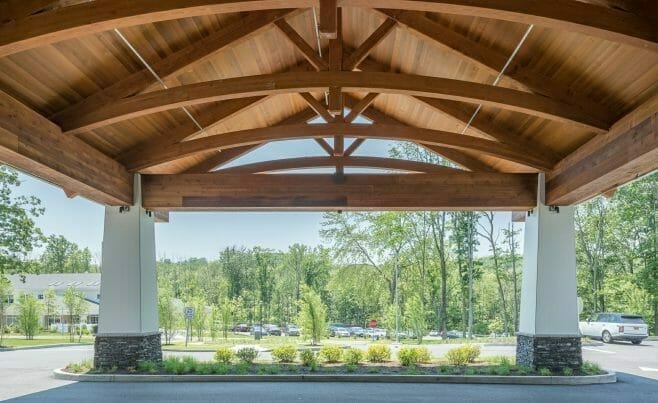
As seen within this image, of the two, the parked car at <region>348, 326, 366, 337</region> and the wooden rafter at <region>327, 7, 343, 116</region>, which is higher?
the wooden rafter at <region>327, 7, 343, 116</region>

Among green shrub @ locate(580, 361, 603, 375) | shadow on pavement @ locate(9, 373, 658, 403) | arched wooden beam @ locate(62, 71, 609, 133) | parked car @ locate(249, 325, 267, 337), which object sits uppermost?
arched wooden beam @ locate(62, 71, 609, 133)

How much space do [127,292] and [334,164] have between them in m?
4.41

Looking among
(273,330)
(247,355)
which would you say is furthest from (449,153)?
(273,330)

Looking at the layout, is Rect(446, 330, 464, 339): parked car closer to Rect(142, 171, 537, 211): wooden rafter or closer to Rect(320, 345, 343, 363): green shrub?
Rect(320, 345, 343, 363): green shrub

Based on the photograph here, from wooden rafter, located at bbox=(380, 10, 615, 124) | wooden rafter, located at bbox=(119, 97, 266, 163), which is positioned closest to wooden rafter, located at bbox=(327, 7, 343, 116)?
wooden rafter, located at bbox=(380, 10, 615, 124)

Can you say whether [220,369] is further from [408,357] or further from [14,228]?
[14,228]

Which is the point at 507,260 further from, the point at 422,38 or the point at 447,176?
the point at 422,38

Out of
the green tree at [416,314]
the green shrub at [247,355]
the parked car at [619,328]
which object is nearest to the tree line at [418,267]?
the green tree at [416,314]

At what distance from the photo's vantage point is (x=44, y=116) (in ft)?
24.5

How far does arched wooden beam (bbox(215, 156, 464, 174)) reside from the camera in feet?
35.3

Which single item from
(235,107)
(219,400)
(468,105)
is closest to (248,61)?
(235,107)

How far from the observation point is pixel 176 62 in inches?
297

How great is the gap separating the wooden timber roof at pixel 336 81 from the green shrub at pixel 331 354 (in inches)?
118

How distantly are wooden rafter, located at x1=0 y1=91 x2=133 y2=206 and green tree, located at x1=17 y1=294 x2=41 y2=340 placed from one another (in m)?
14.2
